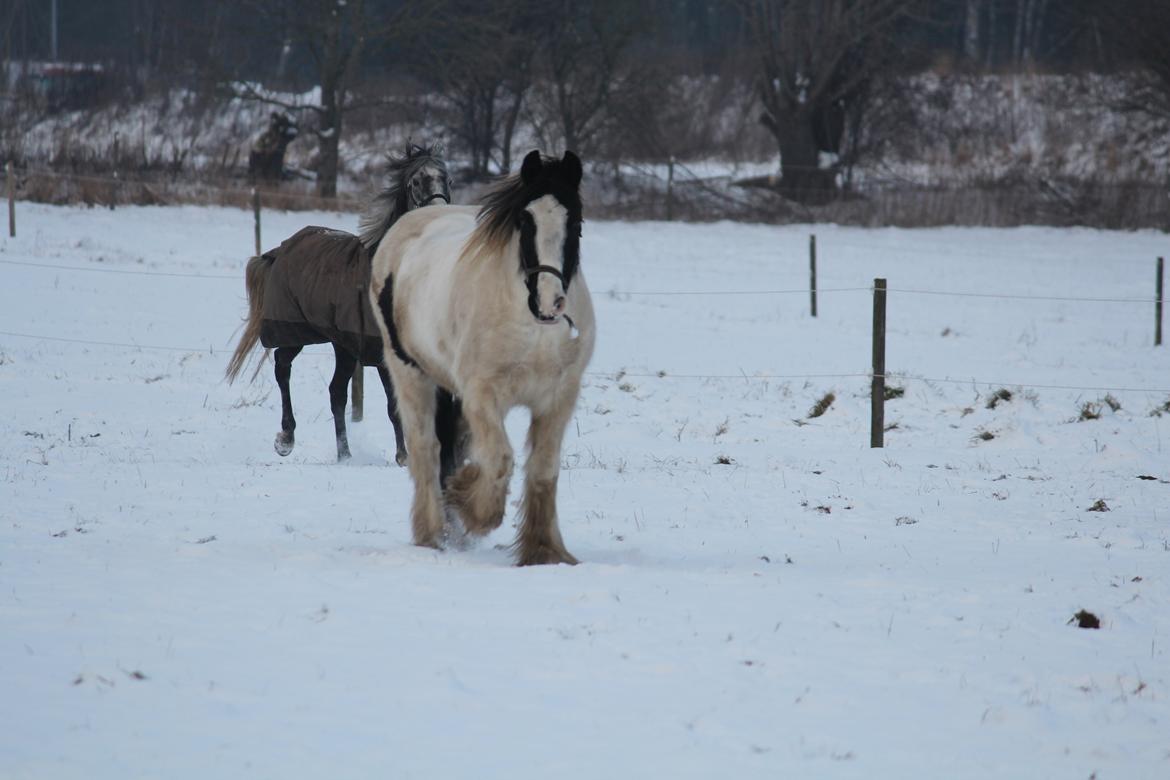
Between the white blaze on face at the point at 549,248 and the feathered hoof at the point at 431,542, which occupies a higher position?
the white blaze on face at the point at 549,248

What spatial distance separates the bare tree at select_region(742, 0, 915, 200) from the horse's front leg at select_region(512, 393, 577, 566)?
78.5ft

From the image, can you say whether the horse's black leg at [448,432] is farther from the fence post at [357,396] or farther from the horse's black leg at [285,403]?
the fence post at [357,396]

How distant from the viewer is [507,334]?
477 cm

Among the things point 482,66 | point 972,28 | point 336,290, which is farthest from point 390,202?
point 972,28

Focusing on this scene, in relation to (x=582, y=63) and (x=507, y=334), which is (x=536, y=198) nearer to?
(x=507, y=334)

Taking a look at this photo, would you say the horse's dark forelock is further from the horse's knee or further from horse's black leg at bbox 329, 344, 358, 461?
horse's black leg at bbox 329, 344, 358, 461

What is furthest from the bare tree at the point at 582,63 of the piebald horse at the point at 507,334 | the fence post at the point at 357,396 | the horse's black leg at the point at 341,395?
the piebald horse at the point at 507,334

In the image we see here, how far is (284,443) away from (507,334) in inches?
153

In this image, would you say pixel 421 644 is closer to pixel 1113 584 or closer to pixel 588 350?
pixel 588 350

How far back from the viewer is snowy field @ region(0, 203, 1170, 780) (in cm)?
319

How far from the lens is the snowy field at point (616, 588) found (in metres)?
3.19

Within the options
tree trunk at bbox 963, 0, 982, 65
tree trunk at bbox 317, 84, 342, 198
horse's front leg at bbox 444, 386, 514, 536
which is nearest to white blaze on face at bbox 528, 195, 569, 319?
horse's front leg at bbox 444, 386, 514, 536

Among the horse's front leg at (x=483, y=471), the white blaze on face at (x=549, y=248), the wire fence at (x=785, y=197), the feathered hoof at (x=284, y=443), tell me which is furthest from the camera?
the wire fence at (x=785, y=197)

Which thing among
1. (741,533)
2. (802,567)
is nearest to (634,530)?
(741,533)
